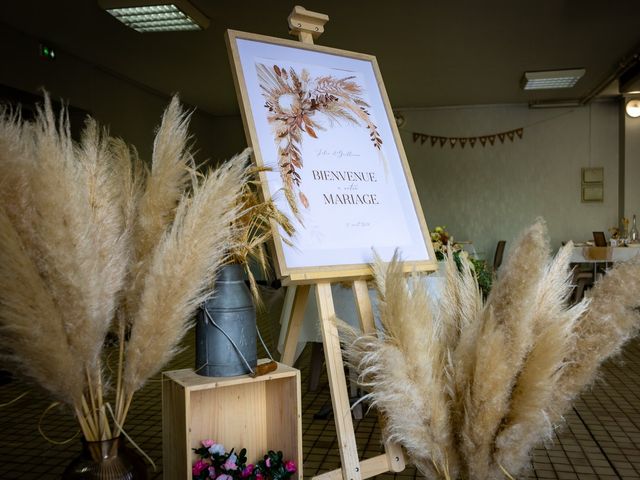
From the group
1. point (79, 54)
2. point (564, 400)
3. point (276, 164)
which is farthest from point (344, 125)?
point (79, 54)

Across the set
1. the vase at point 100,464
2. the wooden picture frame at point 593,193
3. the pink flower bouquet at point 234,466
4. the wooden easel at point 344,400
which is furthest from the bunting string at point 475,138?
the vase at point 100,464

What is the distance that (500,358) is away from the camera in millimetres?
939

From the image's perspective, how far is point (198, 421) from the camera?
1509 millimetres

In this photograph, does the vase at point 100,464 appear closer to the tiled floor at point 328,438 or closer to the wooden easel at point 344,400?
the wooden easel at point 344,400

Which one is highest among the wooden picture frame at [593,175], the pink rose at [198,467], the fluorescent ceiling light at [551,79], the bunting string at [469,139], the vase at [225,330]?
the fluorescent ceiling light at [551,79]

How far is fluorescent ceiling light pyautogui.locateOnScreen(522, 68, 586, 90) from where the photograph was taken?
257 inches

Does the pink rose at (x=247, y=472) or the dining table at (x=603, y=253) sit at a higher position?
the dining table at (x=603, y=253)

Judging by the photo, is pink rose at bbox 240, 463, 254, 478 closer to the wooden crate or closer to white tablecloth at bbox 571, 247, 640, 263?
the wooden crate

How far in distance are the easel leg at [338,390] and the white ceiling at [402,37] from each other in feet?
11.8

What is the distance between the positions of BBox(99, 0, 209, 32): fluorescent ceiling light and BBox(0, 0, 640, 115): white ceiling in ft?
0.36

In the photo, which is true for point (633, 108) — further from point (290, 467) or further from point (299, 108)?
point (290, 467)

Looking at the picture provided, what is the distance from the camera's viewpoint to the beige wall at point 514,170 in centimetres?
844

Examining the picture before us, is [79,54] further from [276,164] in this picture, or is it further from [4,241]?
[4,241]

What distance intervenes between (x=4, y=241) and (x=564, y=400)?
0.93 meters
